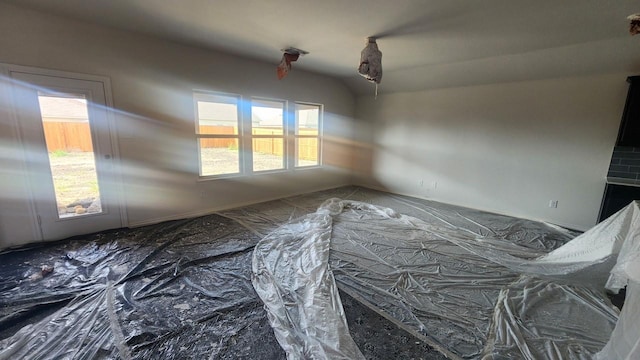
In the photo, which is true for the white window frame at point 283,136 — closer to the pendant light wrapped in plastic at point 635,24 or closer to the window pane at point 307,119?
the window pane at point 307,119

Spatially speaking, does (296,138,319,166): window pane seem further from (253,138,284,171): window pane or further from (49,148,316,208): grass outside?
(49,148,316,208): grass outside

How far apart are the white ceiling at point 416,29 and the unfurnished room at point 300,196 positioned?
0.10 ft

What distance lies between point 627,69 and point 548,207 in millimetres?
2023

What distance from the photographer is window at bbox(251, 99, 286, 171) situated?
4.62m

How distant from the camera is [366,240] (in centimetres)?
326

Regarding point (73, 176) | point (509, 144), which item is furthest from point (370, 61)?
point (73, 176)

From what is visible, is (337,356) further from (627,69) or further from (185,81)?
(627,69)

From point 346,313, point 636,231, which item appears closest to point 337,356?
point 346,313

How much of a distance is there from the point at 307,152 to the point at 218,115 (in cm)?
215

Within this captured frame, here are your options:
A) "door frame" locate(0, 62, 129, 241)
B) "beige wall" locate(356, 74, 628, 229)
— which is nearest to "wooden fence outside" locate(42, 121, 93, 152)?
"door frame" locate(0, 62, 129, 241)

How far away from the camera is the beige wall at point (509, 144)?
143 inches

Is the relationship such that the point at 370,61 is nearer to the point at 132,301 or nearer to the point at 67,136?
the point at 132,301

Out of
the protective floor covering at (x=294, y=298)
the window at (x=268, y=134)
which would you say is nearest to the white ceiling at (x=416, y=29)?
the window at (x=268, y=134)

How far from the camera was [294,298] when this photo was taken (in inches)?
81.8
